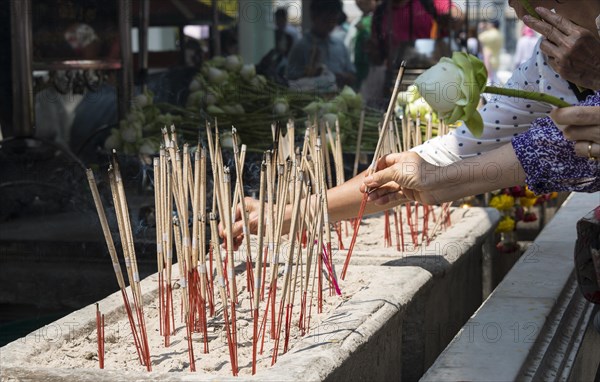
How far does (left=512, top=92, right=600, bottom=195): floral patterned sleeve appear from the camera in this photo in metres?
2.10

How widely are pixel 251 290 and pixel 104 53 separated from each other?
2.01 metres

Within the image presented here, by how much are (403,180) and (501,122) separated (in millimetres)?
326

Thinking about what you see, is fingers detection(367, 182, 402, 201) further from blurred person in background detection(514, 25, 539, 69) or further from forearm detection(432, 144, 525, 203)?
blurred person in background detection(514, 25, 539, 69)

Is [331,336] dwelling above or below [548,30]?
below

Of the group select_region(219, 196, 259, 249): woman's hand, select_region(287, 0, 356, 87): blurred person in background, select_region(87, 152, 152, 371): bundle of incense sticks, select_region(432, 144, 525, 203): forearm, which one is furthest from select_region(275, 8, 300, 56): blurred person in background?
select_region(87, 152, 152, 371): bundle of incense sticks

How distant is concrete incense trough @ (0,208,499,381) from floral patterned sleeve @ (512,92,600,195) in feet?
1.45

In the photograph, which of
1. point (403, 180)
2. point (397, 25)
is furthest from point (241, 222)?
point (397, 25)

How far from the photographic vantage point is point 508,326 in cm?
229

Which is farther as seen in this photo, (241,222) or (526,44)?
(526,44)

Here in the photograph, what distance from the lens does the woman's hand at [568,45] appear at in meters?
1.76

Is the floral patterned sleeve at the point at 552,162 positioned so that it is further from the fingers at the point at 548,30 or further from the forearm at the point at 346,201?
the forearm at the point at 346,201

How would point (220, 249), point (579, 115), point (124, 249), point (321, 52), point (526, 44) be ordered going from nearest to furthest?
point (579, 115), point (124, 249), point (220, 249), point (321, 52), point (526, 44)

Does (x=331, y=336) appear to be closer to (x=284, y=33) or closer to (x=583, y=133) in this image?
(x=583, y=133)

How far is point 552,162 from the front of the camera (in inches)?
84.4
